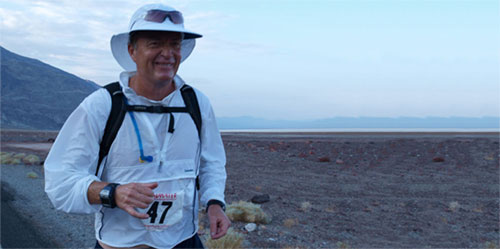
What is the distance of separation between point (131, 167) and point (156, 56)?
0.54m

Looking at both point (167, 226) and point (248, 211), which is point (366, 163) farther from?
point (167, 226)

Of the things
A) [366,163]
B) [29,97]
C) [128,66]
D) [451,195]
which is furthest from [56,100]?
[128,66]

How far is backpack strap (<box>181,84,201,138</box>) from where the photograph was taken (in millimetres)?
2365

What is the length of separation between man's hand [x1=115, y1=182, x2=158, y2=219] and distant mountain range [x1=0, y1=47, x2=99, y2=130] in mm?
89729

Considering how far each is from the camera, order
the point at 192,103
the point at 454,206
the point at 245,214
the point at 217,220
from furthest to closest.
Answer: the point at 454,206 < the point at 245,214 < the point at 217,220 < the point at 192,103

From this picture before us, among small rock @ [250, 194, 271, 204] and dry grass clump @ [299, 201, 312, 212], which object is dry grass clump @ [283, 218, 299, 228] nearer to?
dry grass clump @ [299, 201, 312, 212]

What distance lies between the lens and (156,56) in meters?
2.32

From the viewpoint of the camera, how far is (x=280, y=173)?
726 inches

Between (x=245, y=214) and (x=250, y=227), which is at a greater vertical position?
(x=245, y=214)

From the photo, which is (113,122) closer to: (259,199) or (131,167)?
(131,167)

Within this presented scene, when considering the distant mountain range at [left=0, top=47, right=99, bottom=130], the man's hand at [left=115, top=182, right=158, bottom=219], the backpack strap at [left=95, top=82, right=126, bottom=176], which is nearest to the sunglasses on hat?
the backpack strap at [left=95, top=82, right=126, bottom=176]

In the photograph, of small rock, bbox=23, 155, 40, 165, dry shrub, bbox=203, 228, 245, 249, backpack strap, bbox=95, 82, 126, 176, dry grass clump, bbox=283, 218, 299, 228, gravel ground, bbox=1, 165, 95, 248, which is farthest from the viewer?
small rock, bbox=23, 155, 40, 165

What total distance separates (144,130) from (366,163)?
21030 millimetres

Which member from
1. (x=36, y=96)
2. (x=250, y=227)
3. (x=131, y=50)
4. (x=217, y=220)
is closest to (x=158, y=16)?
(x=131, y=50)
